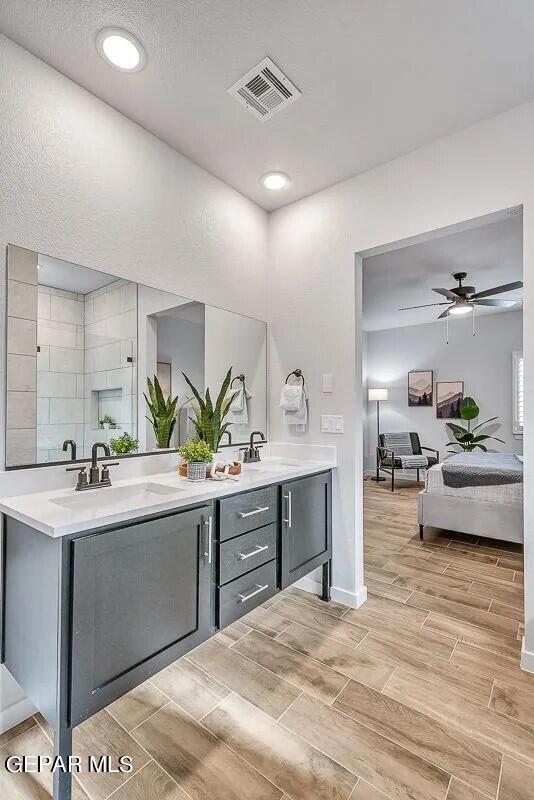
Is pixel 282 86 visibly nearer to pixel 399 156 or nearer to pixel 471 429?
pixel 399 156

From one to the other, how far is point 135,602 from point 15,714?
764mm

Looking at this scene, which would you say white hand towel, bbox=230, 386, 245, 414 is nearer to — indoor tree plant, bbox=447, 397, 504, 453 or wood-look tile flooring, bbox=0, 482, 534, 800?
wood-look tile flooring, bbox=0, 482, 534, 800

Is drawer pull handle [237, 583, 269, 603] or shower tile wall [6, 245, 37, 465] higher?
shower tile wall [6, 245, 37, 465]

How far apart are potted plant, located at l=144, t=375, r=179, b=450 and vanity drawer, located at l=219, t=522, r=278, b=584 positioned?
2.24 ft

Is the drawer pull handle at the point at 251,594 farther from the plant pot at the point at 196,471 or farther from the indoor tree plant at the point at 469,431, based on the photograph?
the indoor tree plant at the point at 469,431

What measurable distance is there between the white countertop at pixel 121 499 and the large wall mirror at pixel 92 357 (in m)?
0.18

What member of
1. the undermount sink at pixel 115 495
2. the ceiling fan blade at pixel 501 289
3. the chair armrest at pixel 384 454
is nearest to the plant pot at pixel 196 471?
the undermount sink at pixel 115 495

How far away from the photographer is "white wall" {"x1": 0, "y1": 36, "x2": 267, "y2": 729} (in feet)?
5.12

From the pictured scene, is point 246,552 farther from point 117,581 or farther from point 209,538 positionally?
point 117,581

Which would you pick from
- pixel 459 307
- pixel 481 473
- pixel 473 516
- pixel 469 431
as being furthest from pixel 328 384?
pixel 469 431

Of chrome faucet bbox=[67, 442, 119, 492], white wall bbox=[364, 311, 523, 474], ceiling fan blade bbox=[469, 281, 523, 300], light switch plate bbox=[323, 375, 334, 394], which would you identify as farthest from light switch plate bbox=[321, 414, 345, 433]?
white wall bbox=[364, 311, 523, 474]

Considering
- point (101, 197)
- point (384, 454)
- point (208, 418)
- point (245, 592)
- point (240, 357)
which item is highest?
point (101, 197)

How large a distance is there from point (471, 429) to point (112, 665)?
239 inches

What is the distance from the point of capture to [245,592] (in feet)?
5.86
